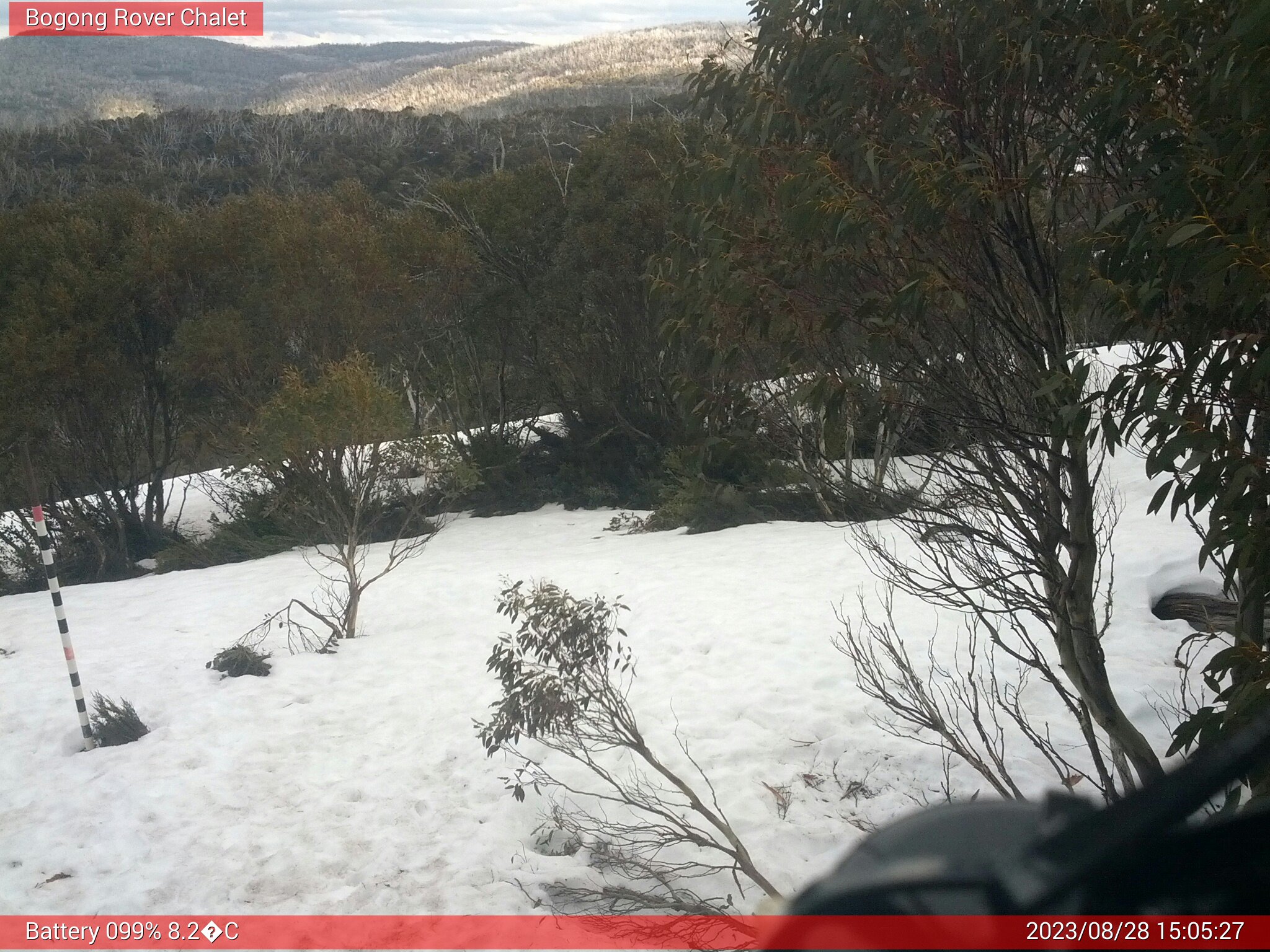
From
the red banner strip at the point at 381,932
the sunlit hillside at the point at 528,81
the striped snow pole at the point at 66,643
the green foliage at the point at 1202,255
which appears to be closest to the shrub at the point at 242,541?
the striped snow pole at the point at 66,643

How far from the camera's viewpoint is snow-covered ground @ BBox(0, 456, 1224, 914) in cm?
458

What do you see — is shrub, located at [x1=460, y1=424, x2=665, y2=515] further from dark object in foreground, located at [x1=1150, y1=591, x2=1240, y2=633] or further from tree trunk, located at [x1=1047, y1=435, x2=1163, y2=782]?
tree trunk, located at [x1=1047, y1=435, x2=1163, y2=782]

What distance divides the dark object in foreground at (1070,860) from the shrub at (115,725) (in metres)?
6.76

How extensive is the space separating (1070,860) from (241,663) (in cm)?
775

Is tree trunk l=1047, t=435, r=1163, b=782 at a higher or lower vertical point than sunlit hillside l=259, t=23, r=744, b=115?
lower

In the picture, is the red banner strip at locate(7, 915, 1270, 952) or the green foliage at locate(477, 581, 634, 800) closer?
the red banner strip at locate(7, 915, 1270, 952)

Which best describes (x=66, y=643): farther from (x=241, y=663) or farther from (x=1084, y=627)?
(x=1084, y=627)

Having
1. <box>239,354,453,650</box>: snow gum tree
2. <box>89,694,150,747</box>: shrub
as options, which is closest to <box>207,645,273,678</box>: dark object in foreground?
<box>239,354,453,650</box>: snow gum tree

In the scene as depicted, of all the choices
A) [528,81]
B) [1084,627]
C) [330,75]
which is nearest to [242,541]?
[1084,627]

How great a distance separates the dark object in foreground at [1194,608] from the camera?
5.89 metres

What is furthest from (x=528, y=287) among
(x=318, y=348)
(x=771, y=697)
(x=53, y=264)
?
(x=771, y=697)

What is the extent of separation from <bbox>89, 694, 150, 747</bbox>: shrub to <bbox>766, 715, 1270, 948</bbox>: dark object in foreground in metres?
6.76

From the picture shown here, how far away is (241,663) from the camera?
7508mm

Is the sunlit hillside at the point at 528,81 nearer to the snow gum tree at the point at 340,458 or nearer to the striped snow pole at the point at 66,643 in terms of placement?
the snow gum tree at the point at 340,458
